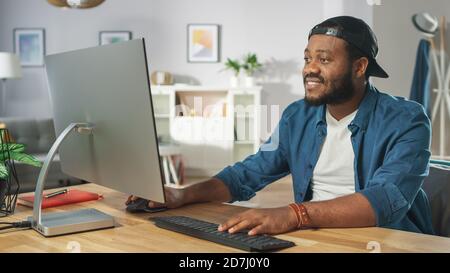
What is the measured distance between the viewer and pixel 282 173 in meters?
1.55

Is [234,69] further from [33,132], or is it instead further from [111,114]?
[111,114]

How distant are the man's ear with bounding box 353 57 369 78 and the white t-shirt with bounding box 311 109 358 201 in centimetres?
11

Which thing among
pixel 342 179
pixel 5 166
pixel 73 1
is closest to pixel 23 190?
pixel 73 1

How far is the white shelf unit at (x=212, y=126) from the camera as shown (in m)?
5.57

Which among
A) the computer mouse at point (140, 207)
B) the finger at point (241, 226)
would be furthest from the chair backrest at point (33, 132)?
the finger at point (241, 226)

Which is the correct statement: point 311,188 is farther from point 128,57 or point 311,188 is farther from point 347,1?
point 347,1

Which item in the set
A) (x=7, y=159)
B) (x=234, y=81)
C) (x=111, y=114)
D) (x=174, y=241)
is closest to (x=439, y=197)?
(x=174, y=241)

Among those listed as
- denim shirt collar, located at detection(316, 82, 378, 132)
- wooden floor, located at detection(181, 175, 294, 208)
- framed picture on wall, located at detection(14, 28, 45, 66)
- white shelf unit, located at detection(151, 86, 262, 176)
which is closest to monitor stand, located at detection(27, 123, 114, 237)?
denim shirt collar, located at detection(316, 82, 378, 132)

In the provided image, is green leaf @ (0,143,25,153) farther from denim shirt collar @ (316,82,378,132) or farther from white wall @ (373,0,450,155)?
white wall @ (373,0,450,155)

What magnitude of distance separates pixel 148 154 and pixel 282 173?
70 cm

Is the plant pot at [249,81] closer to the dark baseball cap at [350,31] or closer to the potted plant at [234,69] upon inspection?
the potted plant at [234,69]

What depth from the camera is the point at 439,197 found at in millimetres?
1335

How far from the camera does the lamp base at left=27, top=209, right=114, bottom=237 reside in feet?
3.31

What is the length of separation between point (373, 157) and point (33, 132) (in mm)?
3532
